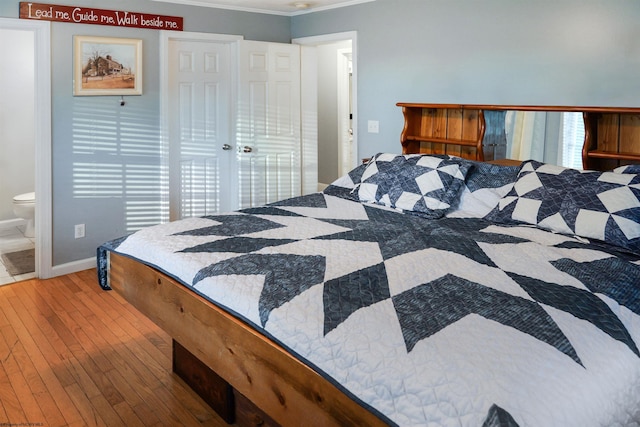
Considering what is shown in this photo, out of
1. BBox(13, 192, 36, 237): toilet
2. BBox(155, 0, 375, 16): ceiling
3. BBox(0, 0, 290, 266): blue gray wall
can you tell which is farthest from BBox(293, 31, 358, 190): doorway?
BBox(13, 192, 36, 237): toilet

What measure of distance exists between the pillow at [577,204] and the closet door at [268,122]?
9.03 ft

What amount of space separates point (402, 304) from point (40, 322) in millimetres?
2586

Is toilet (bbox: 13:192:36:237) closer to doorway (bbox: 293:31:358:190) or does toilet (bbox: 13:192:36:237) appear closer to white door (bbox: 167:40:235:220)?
white door (bbox: 167:40:235:220)

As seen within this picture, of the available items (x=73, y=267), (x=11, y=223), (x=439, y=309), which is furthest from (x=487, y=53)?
(x=11, y=223)

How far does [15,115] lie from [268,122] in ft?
8.17

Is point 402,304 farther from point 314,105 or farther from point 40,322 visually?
point 314,105

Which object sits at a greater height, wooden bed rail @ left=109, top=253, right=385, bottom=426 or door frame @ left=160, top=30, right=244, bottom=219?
door frame @ left=160, top=30, right=244, bottom=219

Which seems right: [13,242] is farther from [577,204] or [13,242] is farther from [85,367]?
[577,204]

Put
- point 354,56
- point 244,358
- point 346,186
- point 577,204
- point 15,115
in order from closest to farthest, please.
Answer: point 244,358, point 577,204, point 346,186, point 354,56, point 15,115

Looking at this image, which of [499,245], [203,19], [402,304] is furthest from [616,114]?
[203,19]

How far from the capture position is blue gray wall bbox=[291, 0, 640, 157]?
10.00ft

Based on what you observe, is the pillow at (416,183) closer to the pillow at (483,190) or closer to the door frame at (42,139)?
the pillow at (483,190)

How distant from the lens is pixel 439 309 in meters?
1.56

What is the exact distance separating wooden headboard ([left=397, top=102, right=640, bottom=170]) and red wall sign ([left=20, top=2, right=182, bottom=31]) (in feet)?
6.75
